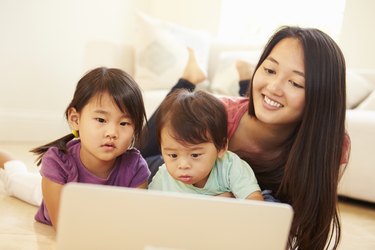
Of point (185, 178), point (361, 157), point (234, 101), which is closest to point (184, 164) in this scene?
point (185, 178)

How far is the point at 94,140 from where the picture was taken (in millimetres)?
1237

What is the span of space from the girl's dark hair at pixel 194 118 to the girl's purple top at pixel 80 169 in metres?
0.19

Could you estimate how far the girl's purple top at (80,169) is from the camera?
4.20ft

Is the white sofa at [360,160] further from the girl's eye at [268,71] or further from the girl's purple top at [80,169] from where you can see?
the girl's purple top at [80,169]

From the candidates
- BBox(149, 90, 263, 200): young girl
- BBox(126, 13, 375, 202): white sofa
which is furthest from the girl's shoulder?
BBox(126, 13, 375, 202): white sofa

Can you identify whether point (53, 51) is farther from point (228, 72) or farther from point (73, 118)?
point (73, 118)

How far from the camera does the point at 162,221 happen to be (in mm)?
707

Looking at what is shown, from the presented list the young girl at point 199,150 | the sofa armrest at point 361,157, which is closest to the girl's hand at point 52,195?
the young girl at point 199,150

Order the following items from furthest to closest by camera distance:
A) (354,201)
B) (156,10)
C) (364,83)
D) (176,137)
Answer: (156,10) < (364,83) < (354,201) < (176,137)

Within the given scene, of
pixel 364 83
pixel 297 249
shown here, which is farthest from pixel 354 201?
pixel 297 249

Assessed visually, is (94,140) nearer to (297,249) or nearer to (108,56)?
(297,249)

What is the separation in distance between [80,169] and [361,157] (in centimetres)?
135

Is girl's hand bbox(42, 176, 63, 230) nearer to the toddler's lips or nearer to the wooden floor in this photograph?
the wooden floor

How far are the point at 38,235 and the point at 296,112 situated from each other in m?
0.81
